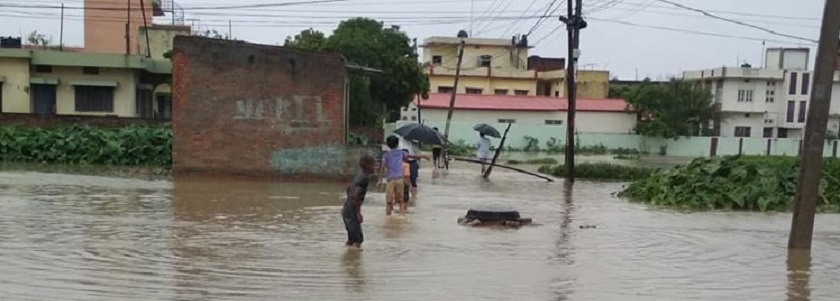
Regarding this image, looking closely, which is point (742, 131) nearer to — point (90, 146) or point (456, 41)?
point (456, 41)

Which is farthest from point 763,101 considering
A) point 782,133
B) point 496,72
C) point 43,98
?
point 43,98

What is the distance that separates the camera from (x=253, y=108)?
77.6 ft

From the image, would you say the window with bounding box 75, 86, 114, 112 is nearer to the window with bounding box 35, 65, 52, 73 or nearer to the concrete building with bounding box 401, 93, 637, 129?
the window with bounding box 35, 65, 52, 73

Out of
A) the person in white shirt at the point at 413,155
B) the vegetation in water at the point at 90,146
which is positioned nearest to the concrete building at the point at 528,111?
the vegetation in water at the point at 90,146

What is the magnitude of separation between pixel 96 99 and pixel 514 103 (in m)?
33.1

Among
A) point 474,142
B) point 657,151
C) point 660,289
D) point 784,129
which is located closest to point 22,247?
point 660,289

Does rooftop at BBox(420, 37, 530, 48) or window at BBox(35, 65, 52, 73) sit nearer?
window at BBox(35, 65, 52, 73)

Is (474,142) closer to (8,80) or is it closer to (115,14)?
(115,14)

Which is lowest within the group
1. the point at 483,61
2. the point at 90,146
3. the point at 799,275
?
the point at 799,275

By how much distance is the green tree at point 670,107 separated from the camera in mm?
64688

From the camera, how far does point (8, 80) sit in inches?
1545

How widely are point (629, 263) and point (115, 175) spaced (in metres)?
16.7

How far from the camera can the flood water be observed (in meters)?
9.26

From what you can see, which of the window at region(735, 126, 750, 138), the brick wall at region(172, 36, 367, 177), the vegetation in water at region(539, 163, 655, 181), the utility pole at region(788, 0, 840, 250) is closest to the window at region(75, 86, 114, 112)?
the brick wall at region(172, 36, 367, 177)
